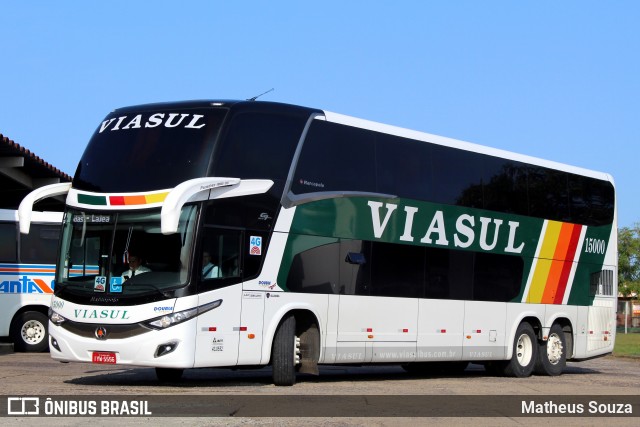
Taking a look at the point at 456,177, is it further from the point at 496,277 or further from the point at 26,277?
the point at 26,277

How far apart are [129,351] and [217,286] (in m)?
1.50

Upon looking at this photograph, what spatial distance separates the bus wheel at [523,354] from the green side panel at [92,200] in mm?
9377

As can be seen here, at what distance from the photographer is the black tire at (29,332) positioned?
82.5 ft

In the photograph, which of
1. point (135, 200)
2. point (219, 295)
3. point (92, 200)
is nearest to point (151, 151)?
point (135, 200)

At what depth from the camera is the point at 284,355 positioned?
15.9m

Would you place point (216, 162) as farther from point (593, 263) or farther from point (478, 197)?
point (593, 263)

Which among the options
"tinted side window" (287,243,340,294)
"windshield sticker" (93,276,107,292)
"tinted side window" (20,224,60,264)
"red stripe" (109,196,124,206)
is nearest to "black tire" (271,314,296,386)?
"tinted side window" (287,243,340,294)

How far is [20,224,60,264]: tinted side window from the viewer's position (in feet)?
82.0

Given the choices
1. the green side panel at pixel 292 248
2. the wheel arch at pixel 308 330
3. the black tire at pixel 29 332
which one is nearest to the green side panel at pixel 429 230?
the green side panel at pixel 292 248

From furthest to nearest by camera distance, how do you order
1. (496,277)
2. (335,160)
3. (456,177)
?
(496,277) → (456,177) → (335,160)

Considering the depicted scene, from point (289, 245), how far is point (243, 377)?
3144 millimetres

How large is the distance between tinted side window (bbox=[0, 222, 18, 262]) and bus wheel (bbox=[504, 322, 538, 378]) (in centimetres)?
1147

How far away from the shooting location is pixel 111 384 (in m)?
15.7

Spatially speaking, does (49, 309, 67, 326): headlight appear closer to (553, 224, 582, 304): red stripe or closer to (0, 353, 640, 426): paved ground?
(0, 353, 640, 426): paved ground
